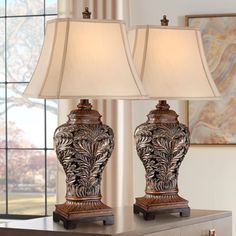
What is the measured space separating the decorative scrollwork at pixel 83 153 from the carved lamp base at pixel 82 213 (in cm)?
4

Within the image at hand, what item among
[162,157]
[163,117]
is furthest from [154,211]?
[163,117]

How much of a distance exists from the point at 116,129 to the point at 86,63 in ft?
9.68

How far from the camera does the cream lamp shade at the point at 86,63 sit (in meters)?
3.00

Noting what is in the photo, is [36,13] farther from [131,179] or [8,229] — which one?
[8,229]

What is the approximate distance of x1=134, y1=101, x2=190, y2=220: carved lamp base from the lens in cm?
349

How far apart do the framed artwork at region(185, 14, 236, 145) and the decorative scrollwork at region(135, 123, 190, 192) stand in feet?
7.79

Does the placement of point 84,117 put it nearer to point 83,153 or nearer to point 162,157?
point 83,153

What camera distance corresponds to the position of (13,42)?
21.8 feet

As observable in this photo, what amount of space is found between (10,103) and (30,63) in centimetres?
39

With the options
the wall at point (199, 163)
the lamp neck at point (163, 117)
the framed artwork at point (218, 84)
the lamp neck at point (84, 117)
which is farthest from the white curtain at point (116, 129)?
the lamp neck at point (84, 117)

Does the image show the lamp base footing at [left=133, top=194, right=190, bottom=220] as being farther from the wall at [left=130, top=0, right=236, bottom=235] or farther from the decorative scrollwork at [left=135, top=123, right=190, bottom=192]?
the wall at [left=130, top=0, right=236, bottom=235]

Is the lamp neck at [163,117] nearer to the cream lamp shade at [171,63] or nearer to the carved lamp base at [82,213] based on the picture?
the cream lamp shade at [171,63]

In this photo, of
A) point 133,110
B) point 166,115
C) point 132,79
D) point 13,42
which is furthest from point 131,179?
point 132,79

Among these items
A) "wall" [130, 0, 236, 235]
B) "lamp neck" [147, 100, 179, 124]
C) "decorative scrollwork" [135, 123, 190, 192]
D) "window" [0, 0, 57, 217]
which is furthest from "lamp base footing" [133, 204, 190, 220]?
"window" [0, 0, 57, 217]
